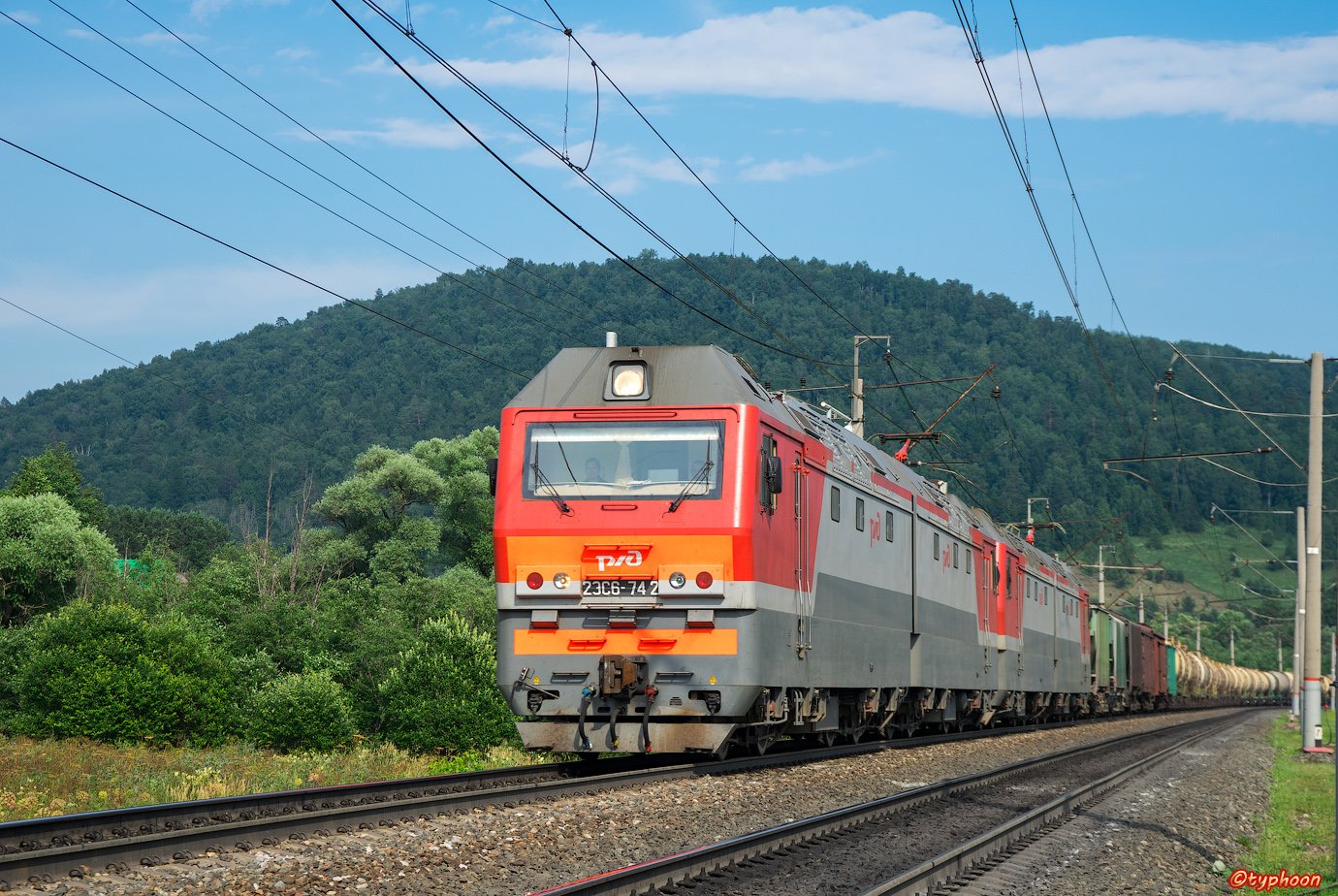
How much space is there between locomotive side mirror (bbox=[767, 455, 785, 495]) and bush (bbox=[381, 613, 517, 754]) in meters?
17.1

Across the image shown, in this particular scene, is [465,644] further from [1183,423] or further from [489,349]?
[1183,423]

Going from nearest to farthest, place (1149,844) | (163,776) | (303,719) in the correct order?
(1149,844)
(163,776)
(303,719)

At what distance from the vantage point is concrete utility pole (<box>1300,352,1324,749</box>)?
87.3 feet

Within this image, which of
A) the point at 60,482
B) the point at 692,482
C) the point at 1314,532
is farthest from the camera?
the point at 60,482

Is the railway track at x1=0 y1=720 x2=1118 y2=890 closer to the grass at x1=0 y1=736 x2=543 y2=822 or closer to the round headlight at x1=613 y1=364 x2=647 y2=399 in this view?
the grass at x1=0 y1=736 x2=543 y2=822

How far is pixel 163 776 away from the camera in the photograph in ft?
56.5

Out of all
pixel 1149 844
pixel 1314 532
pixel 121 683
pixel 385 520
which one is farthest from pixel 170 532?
pixel 1149 844

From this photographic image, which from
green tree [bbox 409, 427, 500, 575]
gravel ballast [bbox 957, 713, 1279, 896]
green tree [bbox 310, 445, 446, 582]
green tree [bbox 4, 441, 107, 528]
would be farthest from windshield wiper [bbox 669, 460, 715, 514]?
green tree [bbox 4, 441, 107, 528]

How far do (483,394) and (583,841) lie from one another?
14765cm

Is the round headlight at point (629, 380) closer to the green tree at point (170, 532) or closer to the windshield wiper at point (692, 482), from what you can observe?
the windshield wiper at point (692, 482)

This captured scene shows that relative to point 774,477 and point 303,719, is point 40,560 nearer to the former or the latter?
point 303,719

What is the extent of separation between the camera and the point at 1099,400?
16450 cm

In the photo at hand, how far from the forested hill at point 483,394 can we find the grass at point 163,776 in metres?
104

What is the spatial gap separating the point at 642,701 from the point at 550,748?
123 cm
